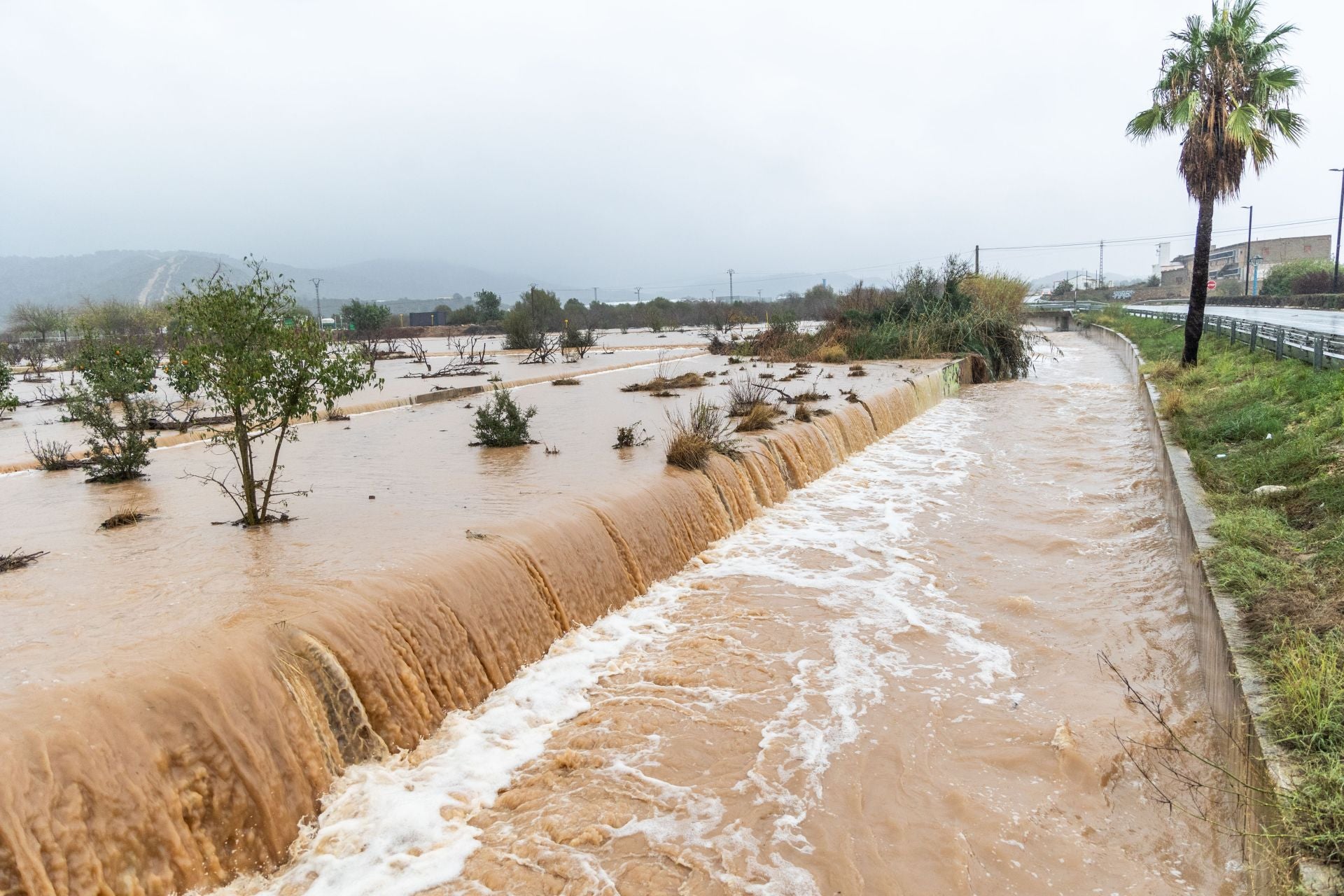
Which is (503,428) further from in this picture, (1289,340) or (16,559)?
(1289,340)

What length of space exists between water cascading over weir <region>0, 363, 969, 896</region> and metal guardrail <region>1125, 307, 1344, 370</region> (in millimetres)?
11175

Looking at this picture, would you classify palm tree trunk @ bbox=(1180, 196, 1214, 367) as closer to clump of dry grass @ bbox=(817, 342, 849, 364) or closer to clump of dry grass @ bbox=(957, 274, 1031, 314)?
clump of dry grass @ bbox=(817, 342, 849, 364)

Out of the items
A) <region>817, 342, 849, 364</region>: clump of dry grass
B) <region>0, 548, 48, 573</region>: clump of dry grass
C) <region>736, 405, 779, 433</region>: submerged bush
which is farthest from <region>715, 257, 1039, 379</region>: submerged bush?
<region>0, 548, 48, 573</region>: clump of dry grass

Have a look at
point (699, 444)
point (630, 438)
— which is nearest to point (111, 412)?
point (630, 438)

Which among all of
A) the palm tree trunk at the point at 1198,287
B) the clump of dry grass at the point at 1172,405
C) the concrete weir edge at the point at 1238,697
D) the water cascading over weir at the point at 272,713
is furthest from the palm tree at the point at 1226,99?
the water cascading over weir at the point at 272,713

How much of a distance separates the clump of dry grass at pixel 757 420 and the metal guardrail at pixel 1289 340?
791cm

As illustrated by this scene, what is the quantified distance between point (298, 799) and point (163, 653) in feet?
3.49

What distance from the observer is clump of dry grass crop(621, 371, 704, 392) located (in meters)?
17.8

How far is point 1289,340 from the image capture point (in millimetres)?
14766

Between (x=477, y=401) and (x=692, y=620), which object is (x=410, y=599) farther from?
(x=477, y=401)

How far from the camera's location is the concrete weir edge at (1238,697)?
3.23m

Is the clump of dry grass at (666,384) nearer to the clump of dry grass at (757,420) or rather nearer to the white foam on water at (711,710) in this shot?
the clump of dry grass at (757,420)

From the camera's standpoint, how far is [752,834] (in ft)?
13.6

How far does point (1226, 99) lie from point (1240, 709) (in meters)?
16.5
